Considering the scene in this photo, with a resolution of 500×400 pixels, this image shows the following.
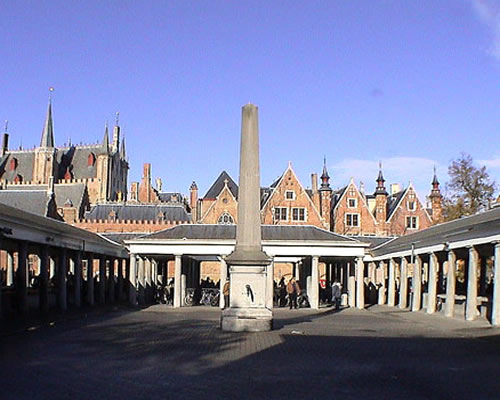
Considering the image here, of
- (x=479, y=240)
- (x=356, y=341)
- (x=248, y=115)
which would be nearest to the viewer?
(x=356, y=341)

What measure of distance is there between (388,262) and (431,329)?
21.4 m

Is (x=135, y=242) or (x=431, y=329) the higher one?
(x=135, y=242)

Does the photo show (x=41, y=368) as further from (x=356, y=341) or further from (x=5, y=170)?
(x=5, y=170)

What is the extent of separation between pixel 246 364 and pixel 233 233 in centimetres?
2777

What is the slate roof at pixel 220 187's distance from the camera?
71.3 meters

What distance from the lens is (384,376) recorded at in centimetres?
1172

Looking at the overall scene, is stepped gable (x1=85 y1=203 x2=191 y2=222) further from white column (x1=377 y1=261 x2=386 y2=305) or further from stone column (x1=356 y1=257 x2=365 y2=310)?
stone column (x1=356 y1=257 x2=365 y2=310)

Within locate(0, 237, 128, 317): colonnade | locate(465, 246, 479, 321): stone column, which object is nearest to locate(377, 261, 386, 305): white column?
locate(0, 237, 128, 317): colonnade

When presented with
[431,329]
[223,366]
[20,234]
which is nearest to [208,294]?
[20,234]

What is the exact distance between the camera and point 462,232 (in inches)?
1116

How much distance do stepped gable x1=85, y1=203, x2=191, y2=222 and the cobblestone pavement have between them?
53.9 metres

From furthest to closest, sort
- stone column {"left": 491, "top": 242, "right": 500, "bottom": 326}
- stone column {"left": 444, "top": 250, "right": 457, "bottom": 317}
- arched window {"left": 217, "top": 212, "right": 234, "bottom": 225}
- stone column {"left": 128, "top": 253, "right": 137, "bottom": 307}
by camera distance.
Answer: arched window {"left": 217, "top": 212, "right": 234, "bottom": 225} < stone column {"left": 128, "top": 253, "right": 137, "bottom": 307} < stone column {"left": 444, "top": 250, "right": 457, "bottom": 317} < stone column {"left": 491, "top": 242, "right": 500, "bottom": 326}

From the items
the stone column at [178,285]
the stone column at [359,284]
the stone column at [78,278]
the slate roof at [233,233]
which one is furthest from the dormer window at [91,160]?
the stone column at [359,284]

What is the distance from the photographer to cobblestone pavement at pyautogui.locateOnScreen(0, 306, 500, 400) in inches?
397
